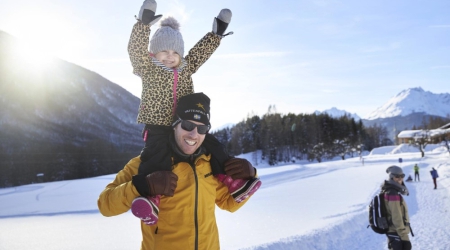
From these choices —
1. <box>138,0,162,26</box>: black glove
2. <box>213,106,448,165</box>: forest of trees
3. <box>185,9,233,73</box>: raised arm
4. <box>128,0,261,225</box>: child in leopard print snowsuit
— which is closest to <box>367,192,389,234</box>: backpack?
<box>128,0,261,225</box>: child in leopard print snowsuit

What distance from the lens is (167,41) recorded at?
2246 millimetres

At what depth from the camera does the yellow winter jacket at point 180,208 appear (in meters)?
1.69

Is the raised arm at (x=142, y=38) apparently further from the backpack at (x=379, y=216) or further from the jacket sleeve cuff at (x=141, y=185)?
the backpack at (x=379, y=216)

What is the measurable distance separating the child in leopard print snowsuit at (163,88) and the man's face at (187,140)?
0.16 ft

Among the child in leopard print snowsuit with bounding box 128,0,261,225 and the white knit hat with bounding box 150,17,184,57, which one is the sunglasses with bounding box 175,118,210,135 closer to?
the child in leopard print snowsuit with bounding box 128,0,261,225

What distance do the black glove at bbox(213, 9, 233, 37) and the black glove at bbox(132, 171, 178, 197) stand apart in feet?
4.39

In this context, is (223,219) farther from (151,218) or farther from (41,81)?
(41,81)

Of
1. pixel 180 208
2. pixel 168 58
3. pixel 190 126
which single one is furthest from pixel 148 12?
pixel 180 208

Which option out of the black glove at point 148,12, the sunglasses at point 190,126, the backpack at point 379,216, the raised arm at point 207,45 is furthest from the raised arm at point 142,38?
the backpack at point 379,216

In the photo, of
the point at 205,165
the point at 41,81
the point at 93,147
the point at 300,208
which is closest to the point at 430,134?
the point at 300,208

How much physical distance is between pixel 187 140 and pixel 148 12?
3.19ft

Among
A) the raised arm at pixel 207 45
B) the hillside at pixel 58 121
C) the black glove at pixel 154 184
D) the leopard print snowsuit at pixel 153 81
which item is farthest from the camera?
the hillside at pixel 58 121

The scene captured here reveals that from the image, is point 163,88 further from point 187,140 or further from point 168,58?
point 187,140

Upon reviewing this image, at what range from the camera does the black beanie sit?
1928mm
